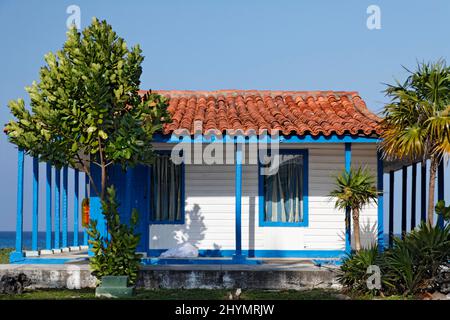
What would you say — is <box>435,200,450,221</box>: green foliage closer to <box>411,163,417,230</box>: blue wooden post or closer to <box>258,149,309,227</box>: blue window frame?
<box>258,149,309,227</box>: blue window frame

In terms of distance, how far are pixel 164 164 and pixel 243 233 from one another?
2409 mm

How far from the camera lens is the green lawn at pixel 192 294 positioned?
1445 centimetres

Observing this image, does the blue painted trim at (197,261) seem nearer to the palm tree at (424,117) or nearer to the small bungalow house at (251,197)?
the small bungalow house at (251,197)

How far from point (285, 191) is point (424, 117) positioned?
4254mm

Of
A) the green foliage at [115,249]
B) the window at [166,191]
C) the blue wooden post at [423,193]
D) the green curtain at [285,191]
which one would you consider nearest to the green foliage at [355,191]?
the green curtain at [285,191]

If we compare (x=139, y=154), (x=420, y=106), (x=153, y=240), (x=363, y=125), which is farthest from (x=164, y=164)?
(x=420, y=106)

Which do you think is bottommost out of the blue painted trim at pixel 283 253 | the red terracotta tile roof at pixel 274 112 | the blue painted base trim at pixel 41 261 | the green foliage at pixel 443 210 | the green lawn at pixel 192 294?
the green lawn at pixel 192 294

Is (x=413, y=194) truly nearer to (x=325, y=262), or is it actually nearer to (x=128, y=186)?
(x=325, y=262)

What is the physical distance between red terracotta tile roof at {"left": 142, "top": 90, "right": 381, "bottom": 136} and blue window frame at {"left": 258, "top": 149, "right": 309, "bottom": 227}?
1.04 meters

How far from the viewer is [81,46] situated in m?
15.3

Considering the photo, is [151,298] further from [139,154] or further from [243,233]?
[243,233]

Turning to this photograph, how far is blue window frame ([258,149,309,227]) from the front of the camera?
62.3 feet

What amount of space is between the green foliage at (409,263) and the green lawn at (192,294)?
24.7 inches

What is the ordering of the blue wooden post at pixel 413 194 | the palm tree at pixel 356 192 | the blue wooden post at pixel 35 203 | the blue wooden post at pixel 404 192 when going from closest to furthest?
the palm tree at pixel 356 192 → the blue wooden post at pixel 35 203 → the blue wooden post at pixel 413 194 → the blue wooden post at pixel 404 192
